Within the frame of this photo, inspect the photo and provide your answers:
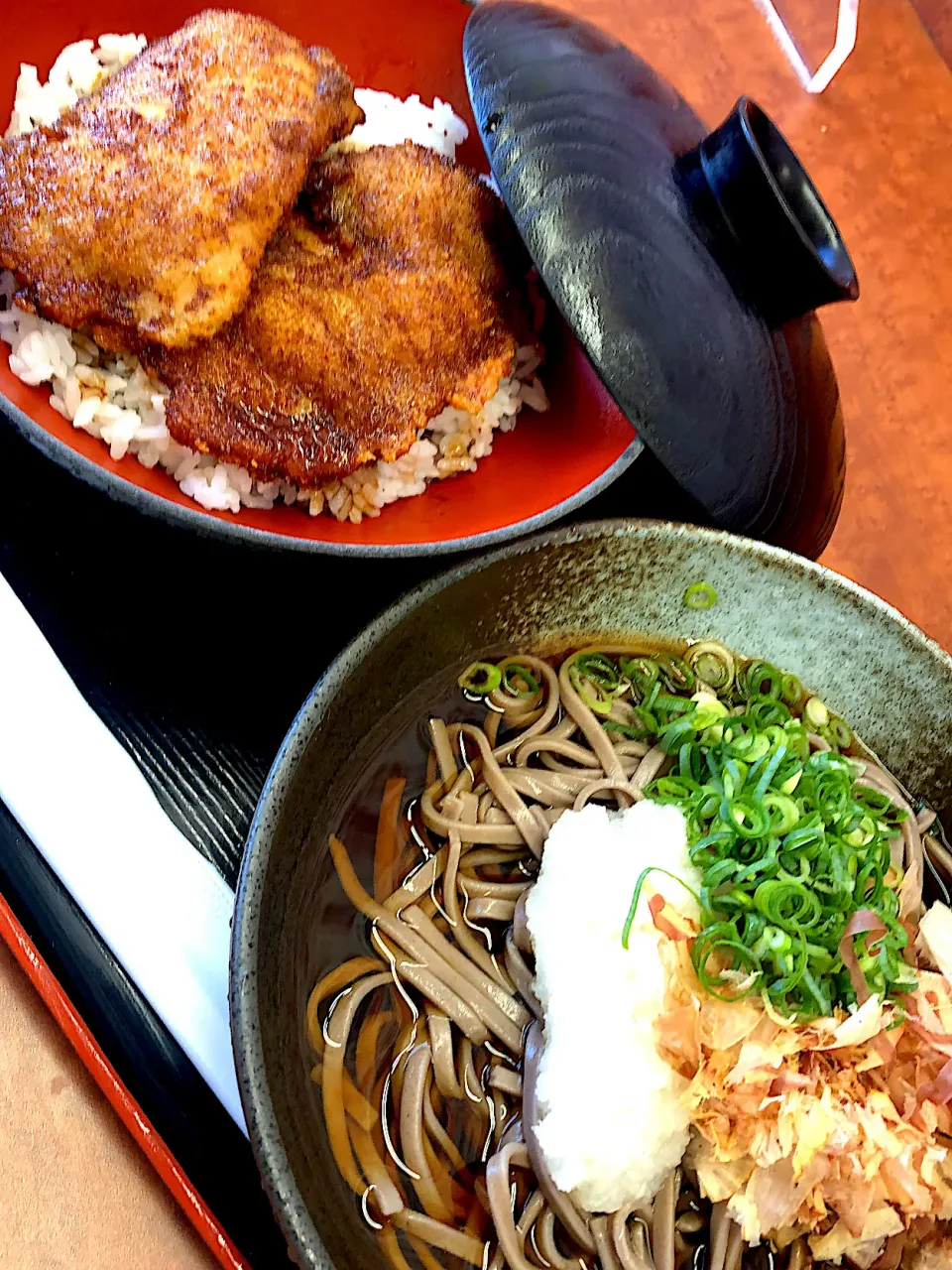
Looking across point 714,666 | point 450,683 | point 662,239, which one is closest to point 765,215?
point 662,239

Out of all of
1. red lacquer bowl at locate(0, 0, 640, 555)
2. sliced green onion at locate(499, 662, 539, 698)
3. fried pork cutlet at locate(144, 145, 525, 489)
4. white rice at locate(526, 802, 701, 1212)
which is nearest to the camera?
white rice at locate(526, 802, 701, 1212)

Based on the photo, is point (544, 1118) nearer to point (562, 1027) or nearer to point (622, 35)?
point (562, 1027)

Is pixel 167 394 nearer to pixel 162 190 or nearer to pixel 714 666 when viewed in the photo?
pixel 162 190

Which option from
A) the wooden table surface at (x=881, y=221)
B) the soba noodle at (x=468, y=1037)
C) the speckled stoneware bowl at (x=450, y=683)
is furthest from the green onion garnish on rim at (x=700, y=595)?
the wooden table surface at (x=881, y=221)

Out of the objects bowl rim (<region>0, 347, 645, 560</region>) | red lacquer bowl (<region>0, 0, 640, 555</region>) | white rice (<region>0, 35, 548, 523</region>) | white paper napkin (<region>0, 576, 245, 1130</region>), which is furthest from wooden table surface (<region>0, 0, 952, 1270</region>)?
white paper napkin (<region>0, 576, 245, 1130</region>)

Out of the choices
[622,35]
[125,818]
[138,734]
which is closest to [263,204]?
[138,734]

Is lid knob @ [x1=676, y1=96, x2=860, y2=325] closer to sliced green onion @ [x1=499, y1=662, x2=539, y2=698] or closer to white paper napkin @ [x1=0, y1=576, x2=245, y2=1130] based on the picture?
sliced green onion @ [x1=499, y1=662, x2=539, y2=698]

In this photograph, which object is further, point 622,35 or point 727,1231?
point 622,35
